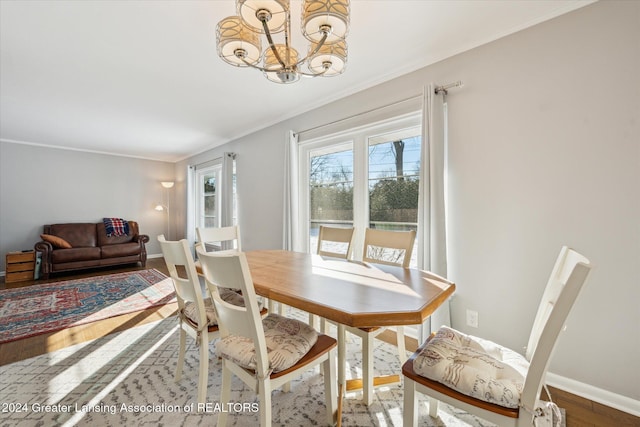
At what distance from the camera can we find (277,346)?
122cm

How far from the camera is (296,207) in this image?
11.5 feet

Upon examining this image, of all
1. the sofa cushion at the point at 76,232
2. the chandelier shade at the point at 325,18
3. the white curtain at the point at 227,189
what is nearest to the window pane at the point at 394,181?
the chandelier shade at the point at 325,18

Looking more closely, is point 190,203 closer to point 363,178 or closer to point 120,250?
point 120,250

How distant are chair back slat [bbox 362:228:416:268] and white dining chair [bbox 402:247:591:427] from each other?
2.18 ft

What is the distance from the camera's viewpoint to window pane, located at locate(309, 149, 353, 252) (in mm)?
3143

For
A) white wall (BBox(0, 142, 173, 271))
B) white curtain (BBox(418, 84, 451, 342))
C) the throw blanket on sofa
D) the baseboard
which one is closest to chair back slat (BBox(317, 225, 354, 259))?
white curtain (BBox(418, 84, 451, 342))

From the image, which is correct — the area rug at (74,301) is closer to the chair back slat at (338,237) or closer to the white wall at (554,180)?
the chair back slat at (338,237)

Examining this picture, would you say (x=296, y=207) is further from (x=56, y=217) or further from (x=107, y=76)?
(x=56, y=217)

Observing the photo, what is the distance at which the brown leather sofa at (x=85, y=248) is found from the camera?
4633mm

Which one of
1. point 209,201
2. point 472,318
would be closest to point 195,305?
point 472,318

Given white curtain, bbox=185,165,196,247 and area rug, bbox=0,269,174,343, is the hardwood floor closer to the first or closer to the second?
area rug, bbox=0,269,174,343

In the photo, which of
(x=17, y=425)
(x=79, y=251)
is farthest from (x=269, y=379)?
(x=79, y=251)

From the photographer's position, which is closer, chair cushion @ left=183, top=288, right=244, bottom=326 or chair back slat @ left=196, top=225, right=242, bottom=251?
chair cushion @ left=183, top=288, right=244, bottom=326

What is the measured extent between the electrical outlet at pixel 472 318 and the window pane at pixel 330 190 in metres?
1.43
